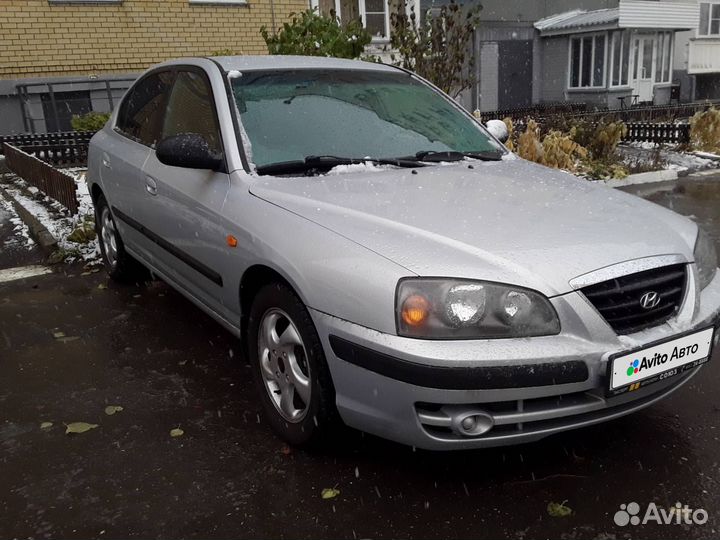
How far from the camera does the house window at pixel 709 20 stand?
27.0m

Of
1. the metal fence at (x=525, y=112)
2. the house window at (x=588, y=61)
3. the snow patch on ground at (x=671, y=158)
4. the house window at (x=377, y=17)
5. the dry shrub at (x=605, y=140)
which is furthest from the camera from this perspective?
the house window at (x=588, y=61)

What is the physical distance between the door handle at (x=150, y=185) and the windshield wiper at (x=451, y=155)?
1.51 metres

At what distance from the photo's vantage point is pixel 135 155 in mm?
4195

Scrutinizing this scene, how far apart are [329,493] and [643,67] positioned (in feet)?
88.3

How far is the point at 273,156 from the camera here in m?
3.15

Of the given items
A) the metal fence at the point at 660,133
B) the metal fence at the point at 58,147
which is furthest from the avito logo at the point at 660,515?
the metal fence at the point at 660,133

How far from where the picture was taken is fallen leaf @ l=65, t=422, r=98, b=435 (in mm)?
3053

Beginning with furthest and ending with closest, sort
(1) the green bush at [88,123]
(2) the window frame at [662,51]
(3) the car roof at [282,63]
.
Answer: (2) the window frame at [662,51] < (1) the green bush at [88,123] < (3) the car roof at [282,63]

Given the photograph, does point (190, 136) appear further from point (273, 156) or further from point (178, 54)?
point (178, 54)

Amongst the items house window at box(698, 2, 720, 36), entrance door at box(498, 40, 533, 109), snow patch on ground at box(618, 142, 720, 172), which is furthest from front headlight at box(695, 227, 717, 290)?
house window at box(698, 2, 720, 36)

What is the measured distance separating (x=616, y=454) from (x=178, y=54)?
45.1ft

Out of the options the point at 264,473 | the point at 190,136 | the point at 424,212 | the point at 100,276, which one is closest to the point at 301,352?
the point at 264,473

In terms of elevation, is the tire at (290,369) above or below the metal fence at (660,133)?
above

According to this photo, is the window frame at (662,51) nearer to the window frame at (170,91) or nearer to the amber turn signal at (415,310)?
the window frame at (170,91)
